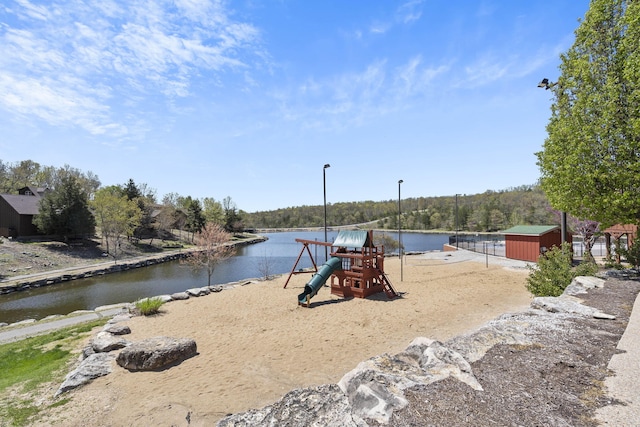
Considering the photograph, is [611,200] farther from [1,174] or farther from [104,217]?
[1,174]

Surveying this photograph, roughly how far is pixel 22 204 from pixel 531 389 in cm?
5297

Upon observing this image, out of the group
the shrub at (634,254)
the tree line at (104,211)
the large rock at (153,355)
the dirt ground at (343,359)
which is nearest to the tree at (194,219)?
the tree line at (104,211)

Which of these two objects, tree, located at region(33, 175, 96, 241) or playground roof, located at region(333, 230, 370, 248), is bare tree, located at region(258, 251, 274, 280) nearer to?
playground roof, located at region(333, 230, 370, 248)

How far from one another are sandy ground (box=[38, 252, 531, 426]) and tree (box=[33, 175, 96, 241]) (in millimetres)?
30312

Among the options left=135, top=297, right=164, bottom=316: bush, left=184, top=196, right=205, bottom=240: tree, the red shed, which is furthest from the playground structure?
left=184, top=196, right=205, bottom=240: tree

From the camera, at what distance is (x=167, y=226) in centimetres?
5212

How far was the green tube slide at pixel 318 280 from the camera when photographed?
13.9 m

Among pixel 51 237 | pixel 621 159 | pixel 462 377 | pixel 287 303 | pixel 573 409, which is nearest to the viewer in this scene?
pixel 573 409

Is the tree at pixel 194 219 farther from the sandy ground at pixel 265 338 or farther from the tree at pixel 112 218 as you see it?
the sandy ground at pixel 265 338

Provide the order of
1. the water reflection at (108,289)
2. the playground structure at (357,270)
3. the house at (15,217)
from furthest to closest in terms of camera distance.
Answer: the house at (15,217)
the water reflection at (108,289)
the playground structure at (357,270)

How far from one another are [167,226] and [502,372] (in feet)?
179

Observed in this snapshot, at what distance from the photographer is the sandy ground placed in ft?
20.6

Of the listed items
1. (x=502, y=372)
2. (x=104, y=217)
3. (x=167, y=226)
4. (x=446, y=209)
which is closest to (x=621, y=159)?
(x=502, y=372)

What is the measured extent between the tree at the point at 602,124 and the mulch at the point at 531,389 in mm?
6270
